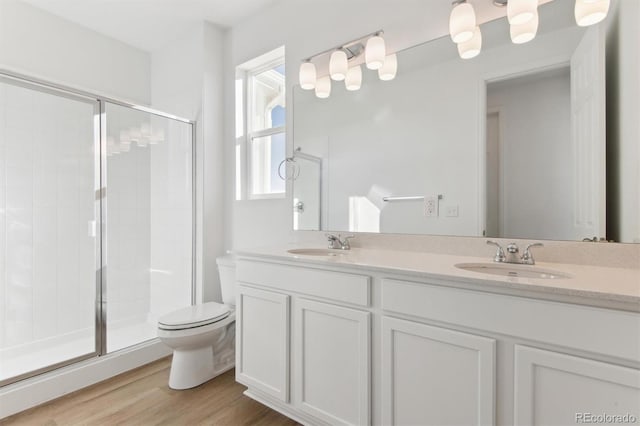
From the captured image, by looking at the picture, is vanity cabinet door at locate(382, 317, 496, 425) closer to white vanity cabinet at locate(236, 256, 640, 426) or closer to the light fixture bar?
white vanity cabinet at locate(236, 256, 640, 426)

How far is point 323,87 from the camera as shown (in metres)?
2.00

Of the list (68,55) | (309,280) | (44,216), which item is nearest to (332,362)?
(309,280)

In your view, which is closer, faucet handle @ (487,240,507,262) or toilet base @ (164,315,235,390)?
faucet handle @ (487,240,507,262)

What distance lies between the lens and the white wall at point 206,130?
97.2 inches

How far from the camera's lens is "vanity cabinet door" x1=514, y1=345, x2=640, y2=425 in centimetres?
78

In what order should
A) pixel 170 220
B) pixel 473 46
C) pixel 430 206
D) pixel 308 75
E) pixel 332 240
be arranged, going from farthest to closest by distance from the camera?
pixel 170 220
pixel 308 75
pixel 332 240
pixel 430 206
pixel 473 46

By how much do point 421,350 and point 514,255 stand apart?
57 centimetres

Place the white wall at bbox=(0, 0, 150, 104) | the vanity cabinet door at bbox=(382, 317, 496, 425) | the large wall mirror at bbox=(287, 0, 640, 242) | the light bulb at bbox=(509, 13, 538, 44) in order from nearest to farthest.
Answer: the vanity cabinet door at bbox=(382, 317, 496, 425) → the large wall mirror at bbox=(287, 0, 640, 242) → the light bulb at bbox=(509, 13, 538, 44) → the white wall at bbox=(0, 0, 150, 104)

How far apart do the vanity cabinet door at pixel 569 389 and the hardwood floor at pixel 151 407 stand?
1.12 metres

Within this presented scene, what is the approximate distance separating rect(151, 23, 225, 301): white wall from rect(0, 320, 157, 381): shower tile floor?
1.95 feet

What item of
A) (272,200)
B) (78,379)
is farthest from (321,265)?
(78,379)

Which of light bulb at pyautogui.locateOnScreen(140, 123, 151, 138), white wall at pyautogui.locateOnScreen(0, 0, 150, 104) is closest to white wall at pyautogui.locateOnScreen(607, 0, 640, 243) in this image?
light bulb at pyautogui.locateOnScreen(140, 123, 151, 138)

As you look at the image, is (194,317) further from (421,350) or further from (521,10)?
(521,10)

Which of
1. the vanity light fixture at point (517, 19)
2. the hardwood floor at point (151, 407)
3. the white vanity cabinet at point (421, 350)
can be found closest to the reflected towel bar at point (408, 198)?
the white vanity cabinet at point (421, 350)
